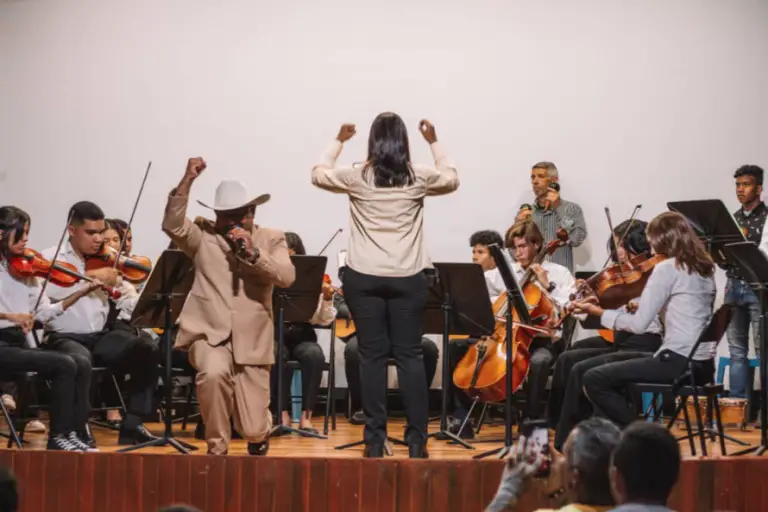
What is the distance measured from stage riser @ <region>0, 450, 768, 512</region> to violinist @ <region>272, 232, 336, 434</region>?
2.18m

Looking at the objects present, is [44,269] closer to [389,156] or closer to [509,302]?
[389,156]

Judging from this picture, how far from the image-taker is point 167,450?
5.35 metres

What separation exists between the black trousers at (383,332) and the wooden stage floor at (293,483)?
0.65m

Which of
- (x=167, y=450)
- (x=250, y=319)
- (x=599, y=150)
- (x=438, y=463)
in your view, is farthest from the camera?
(x=599, y=150)

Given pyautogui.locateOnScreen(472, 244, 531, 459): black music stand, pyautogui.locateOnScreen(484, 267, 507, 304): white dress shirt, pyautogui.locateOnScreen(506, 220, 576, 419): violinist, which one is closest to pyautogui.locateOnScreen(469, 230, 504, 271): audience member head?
pyautogui.locateOnScreen(484, 267, 507, 304): white dress shirt

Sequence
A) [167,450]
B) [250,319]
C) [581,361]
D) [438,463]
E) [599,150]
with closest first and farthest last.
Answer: [438,463] → [250,319] → [167,450] → [581,361] → [599,150]

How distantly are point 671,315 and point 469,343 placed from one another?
177 cm

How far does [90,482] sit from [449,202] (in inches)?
179

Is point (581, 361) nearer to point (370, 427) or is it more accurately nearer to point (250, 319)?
point (370, 427)

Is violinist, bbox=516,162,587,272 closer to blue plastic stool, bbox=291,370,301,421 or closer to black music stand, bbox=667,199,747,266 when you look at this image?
black music stand, bbox=667,199,747,266

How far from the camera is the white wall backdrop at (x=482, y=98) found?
27.2ft

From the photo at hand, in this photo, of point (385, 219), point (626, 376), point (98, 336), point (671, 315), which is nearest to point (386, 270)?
point (385, 219)

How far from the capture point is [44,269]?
550cm

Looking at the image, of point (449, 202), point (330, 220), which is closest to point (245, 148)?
point (330, 220)
